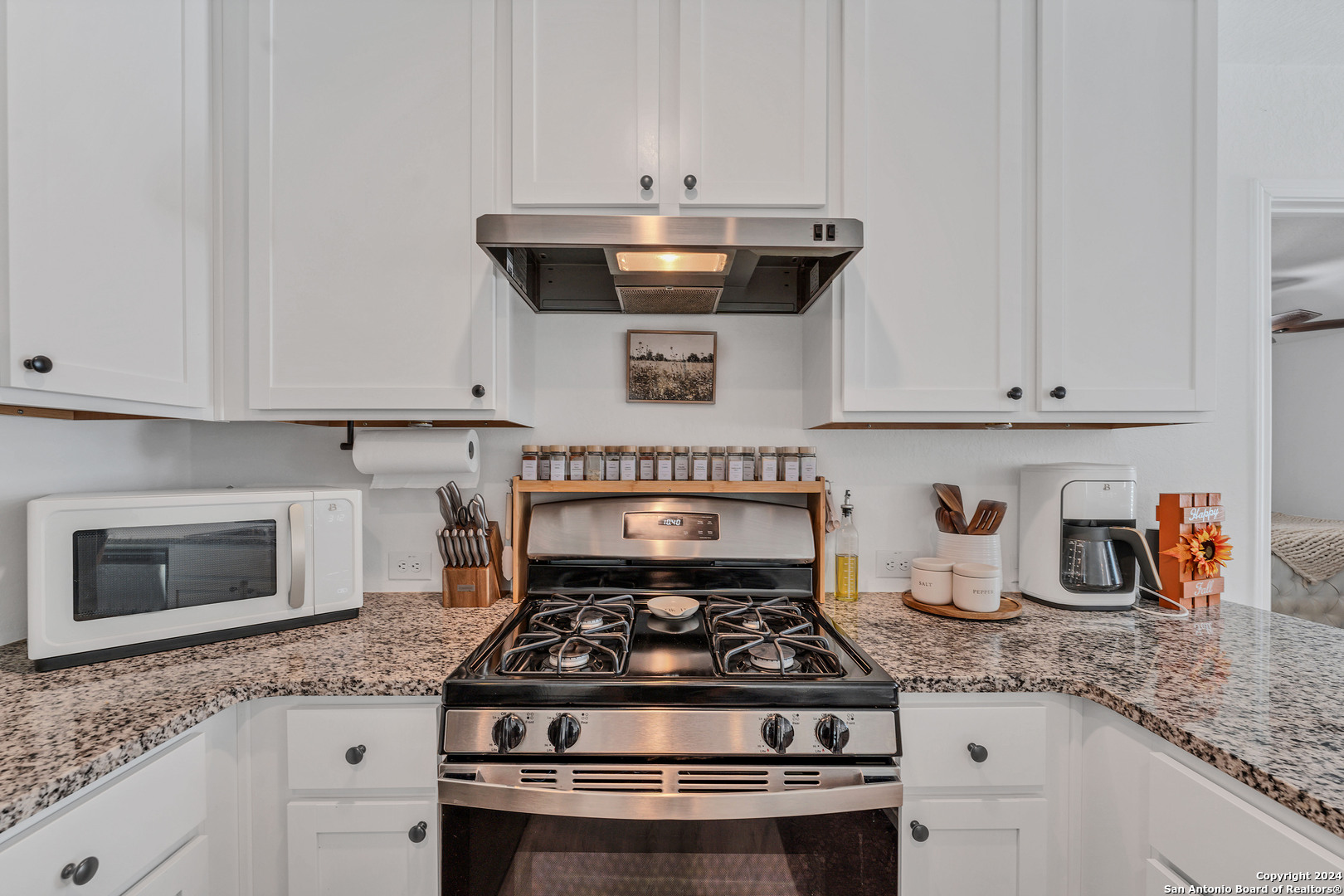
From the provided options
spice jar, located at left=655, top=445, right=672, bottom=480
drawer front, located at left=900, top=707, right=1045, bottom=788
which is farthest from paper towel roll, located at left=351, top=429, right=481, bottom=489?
drawer front, located at left=900, top=707, right=1045, bottom=788

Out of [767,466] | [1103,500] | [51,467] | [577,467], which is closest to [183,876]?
[51,467]

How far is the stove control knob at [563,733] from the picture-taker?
1016mm

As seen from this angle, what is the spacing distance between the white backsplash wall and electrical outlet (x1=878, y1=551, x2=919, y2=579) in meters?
2.10

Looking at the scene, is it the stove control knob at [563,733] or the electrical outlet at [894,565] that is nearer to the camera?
the stove control knob at [563,733]

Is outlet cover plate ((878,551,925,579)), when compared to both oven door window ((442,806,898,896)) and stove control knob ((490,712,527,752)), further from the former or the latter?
stove control knob ((490,712,527,752))

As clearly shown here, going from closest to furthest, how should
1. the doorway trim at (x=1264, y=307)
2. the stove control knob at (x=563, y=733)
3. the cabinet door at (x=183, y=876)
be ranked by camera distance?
the cabinet door at (x=183, y=876)
the stove control knob at (x=563, y=733)
the doorway trim at (x=1264, y=307)

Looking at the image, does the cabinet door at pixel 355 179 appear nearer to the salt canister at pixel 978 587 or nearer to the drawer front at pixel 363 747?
the drawer front at pixel 363 747

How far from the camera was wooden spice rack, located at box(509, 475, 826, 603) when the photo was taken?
62.5 inches

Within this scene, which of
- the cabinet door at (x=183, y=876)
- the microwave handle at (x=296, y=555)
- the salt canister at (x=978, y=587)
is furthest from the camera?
the salt canister at (x=978, y=587)

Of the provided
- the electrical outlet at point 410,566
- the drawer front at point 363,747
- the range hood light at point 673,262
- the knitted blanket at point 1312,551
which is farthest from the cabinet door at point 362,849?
the knitted blanket at point 1312,551

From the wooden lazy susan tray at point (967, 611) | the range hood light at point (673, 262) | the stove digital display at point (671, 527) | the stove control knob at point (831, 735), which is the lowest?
the stove control knob at point (831, 735)

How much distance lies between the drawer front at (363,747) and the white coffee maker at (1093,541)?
1619 millimetres

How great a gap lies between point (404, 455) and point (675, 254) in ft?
2.96

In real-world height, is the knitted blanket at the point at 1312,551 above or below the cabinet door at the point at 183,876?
above
